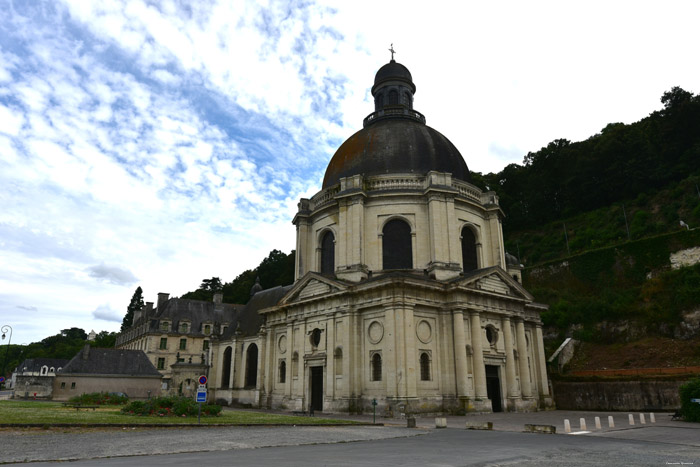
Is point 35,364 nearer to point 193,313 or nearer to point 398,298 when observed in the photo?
point 193,313

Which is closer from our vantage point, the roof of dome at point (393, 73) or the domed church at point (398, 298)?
the domed church at point (398, 298)

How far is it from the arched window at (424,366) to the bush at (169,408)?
1120 centimetres

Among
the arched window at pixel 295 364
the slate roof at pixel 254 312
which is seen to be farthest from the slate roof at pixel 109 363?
the arched window at pixel 295 364

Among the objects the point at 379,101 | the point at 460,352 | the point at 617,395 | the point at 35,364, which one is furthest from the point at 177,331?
the point at 617,395

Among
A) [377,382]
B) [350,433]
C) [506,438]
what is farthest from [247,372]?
[506,438]

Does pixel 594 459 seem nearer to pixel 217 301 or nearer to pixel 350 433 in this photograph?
pixel 350 433

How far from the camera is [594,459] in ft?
33.0

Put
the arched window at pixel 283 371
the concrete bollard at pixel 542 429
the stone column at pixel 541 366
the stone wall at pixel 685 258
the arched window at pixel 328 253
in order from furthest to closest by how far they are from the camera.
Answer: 1. the stone wall at pixel 685 258
2. the arched window at pixel 328 253
3. the arched window at pixel 283 371
4. the stone column at pixel 541 366
5. the concrete bollard at pixel 542 429

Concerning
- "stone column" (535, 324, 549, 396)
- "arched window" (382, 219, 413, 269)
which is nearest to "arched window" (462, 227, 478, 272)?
"arched window" (382, 219, 413, 269)

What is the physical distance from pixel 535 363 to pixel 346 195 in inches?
679

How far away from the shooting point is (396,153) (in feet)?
111

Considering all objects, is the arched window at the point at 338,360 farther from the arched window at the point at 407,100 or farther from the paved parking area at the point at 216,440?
the arched window at the point at 407,100

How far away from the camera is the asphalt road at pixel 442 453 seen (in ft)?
29.6

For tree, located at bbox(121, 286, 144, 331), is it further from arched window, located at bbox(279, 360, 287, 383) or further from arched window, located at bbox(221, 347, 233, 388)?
arched window, located at bbox(279, 360, 287, 383)
